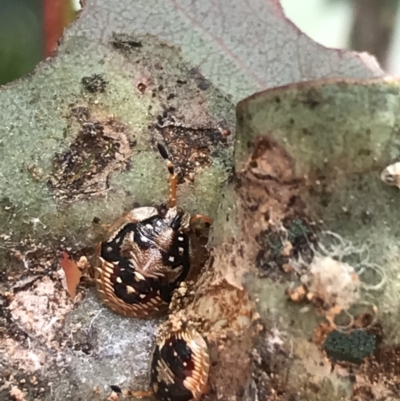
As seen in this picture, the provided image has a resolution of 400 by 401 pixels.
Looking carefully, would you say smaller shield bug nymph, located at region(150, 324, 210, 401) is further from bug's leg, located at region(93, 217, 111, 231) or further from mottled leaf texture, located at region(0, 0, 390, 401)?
bug's leg, located at region(93, 217, 111, 231)

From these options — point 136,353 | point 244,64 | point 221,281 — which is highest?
point 244,64

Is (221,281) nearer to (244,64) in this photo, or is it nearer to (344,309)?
(344,309)

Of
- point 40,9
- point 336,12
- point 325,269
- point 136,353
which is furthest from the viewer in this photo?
point 336,12

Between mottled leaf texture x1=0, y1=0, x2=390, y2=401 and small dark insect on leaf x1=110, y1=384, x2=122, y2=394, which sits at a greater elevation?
mottled leaf texture x1=0, y1=0, x2=390, y2=401

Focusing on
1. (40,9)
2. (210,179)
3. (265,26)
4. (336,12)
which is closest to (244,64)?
(265,26)

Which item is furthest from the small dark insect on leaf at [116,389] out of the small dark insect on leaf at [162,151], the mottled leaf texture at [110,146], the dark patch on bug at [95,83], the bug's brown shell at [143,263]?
the dark patch on bug at [95,83]

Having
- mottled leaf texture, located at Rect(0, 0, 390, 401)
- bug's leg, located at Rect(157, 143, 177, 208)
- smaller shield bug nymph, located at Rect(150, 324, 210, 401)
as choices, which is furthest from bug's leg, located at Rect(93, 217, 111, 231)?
smaller shield bug nymph, located at Rect(150, 324, 210, 401)
